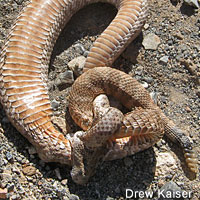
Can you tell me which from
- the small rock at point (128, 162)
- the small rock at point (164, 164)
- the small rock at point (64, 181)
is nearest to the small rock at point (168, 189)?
the small rock at point (164, 164)

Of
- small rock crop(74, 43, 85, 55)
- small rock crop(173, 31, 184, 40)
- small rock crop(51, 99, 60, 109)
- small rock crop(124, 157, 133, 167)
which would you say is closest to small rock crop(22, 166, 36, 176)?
small rock crop(51, 99, 60, 109)

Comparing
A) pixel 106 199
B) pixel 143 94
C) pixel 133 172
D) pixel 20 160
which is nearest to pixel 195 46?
pixel 143 94

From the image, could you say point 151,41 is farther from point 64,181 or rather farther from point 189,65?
point 64,181

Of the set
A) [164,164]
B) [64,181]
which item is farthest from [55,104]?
[164,164]

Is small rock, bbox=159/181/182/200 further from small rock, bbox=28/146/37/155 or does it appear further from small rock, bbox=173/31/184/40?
small rock, bbox=173/31/184/40

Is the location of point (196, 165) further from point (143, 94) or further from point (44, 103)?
point (44, 103)
